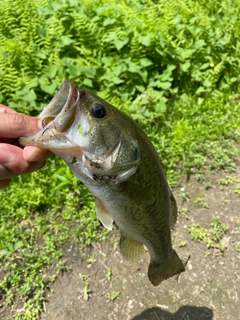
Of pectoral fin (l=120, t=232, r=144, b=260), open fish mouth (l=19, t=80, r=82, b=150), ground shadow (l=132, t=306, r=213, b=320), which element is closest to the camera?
open fish mouth (l=19, t=80, r=82, b=150)

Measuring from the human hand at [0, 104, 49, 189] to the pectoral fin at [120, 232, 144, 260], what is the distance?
2.60ft

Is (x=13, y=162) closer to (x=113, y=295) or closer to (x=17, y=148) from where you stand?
(x=17, y=148)

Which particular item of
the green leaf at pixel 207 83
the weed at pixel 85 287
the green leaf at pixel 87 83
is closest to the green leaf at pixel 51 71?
the green leaf at pixel 87 83

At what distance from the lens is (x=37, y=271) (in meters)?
3.46

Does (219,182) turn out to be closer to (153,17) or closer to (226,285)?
(226,285)

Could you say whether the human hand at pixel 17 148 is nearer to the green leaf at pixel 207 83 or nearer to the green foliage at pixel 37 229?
the green foliage at pixel 37 229

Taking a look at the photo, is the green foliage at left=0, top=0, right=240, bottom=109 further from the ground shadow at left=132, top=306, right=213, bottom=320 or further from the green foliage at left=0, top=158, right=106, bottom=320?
the ground shadow at left=132, top=306, right=213, bottom=320

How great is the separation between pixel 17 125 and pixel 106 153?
1.41 feet

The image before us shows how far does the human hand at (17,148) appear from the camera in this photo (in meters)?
1.76

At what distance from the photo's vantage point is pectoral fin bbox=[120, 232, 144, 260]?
7.63 ft

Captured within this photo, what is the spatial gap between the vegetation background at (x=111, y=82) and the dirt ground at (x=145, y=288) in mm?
182

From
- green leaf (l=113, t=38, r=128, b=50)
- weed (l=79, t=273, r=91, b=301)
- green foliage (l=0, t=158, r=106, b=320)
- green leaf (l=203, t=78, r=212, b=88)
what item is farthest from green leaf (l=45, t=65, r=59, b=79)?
weed (l=79, t=273, r=91, b=301)

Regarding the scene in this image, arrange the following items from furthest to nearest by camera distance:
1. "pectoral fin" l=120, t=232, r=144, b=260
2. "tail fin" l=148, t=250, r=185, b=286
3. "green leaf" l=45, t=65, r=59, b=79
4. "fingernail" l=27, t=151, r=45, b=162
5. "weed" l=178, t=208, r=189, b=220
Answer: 1. "green leaf" l=45, t=65, r=59, b=79
2. "weed" l=178, t=208, r=189, b=220
3. "tail fin" l=148, t=250, r=185, b=286
4. "pectoral fin" l=120, t=232, r=144, b=260
5. "fingernail" l=27, t=151, r=45, b=162

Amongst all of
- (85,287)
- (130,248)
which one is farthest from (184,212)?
(130,248)
